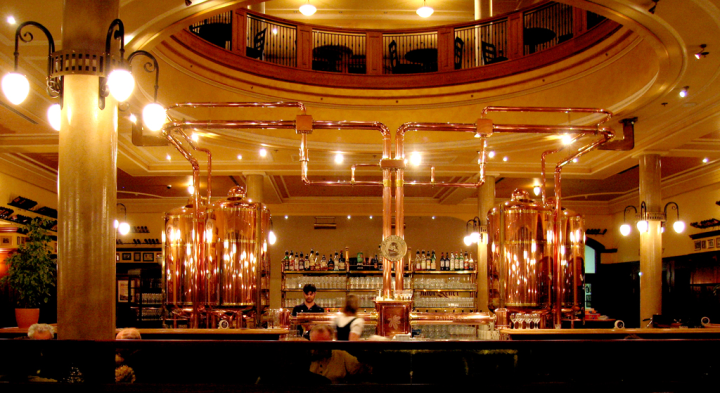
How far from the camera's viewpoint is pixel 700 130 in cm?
859

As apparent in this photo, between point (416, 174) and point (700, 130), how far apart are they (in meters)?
5.28

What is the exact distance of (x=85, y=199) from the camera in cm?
390

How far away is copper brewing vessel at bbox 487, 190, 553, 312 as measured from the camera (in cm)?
691

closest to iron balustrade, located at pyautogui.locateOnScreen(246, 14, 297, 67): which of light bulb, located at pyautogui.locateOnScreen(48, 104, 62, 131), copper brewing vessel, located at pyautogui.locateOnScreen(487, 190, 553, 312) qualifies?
copper brewing vessel, located at pyautogui.locateOnScreen(487, 190, 553, 312)

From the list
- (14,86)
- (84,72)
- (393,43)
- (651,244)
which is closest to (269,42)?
(393,43)

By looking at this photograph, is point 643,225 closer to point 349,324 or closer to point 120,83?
point 349,324

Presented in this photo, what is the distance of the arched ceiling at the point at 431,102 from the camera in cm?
552

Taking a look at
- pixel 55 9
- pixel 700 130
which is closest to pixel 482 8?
pixel 700 130

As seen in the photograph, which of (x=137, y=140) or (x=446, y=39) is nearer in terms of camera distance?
(x=137, y=140)

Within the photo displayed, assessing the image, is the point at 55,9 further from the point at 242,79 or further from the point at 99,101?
the point at 242,79

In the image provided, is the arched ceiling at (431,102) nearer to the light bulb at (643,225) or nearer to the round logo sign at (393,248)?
the light bulb at (643,225)

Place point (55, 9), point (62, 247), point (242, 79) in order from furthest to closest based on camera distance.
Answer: point (242, 79), point (55, 9), point (62, 247)

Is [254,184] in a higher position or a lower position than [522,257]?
higher

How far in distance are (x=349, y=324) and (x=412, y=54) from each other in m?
8.10
